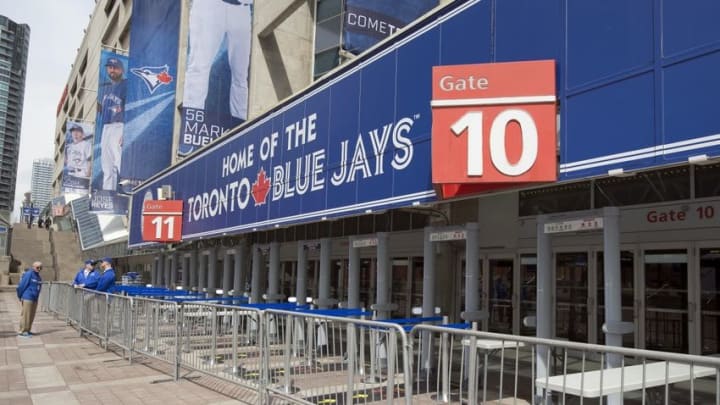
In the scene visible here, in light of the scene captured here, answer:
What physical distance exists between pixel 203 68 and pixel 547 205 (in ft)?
63.8

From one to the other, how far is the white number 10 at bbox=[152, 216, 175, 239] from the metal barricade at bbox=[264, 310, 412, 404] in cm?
1387

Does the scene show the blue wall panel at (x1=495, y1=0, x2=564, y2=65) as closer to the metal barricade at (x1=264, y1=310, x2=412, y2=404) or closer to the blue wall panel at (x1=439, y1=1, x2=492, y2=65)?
the blue wall panel at (x1=439, y1=1, x2=492, y2=65)

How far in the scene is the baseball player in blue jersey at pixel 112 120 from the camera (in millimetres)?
40688

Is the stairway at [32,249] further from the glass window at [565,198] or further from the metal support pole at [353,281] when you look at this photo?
the glass window at [565,198]

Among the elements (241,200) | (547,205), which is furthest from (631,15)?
(241,200)

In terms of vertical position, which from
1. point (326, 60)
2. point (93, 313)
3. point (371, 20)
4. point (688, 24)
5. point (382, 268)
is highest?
point (371, 20)

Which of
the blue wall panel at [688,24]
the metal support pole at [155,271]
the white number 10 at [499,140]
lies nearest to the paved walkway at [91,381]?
the white number 10 at [499,140]

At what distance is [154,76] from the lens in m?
32.0

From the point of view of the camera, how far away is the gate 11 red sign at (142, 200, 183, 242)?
20078mm

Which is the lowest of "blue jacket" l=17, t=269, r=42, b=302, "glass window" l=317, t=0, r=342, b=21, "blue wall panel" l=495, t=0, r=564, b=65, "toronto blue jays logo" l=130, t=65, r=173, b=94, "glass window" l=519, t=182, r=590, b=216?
"blue jacket" l=17, t=269, r=42, b=302

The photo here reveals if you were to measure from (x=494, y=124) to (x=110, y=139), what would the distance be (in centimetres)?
3946

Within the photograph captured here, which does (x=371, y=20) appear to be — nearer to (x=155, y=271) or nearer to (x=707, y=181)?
(x=707, y=181)

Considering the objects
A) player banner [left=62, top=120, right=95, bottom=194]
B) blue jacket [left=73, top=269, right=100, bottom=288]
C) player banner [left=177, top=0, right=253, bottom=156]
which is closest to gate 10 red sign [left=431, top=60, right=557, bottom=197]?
blue jacket [left=73, top=269, right=100, bottom=288]

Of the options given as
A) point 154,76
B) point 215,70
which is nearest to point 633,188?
point 215,70
